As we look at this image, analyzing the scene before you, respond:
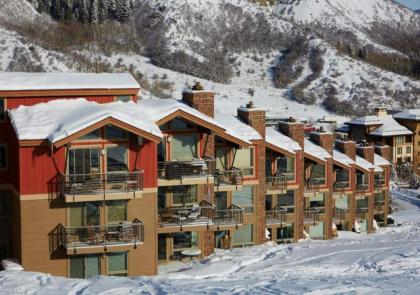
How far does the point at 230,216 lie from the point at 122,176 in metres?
6.27

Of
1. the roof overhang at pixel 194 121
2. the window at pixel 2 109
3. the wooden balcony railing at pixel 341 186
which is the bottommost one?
the wooden balcony railing at pixel 341 186

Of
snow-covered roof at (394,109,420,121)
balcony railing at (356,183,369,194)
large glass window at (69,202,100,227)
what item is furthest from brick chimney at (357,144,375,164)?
snow-covered roof at (394,109,420,121)

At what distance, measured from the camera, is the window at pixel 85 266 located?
21766mm

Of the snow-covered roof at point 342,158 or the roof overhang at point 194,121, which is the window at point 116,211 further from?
the snow-covered roof at point 342,158

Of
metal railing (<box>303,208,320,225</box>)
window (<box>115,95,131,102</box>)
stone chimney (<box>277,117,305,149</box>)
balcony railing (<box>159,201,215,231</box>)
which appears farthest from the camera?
metal railing (<box>303,208,320,225</box>)

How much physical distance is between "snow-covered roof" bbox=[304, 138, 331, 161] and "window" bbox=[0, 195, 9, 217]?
13.9 metres

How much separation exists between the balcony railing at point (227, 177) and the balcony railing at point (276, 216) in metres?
3.91

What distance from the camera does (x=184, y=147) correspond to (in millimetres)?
24500

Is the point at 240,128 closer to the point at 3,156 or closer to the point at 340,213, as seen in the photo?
the point at 3,156

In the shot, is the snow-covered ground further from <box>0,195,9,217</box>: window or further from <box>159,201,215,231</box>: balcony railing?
<box>0,195,9,217</box>: window

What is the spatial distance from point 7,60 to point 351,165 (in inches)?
2554

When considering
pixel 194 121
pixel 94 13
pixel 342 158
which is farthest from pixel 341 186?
pixel 94 13

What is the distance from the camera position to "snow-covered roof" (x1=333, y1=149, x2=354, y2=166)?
35.0 metres

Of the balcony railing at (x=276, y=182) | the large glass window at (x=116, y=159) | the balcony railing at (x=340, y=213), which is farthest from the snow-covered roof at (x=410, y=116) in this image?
the large glass window at (x=116, y=159)
